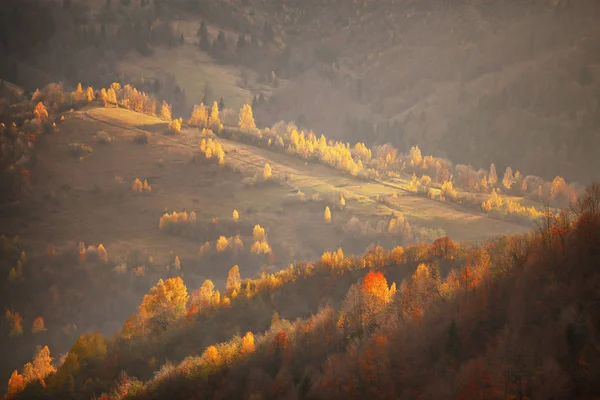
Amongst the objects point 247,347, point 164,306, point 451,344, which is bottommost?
point 164,306

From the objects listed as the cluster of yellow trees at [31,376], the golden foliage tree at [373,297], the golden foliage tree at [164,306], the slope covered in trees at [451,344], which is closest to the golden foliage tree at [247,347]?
the slope covered in trees at [451,344]

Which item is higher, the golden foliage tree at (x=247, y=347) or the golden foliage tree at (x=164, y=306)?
the golden foliage tree at (x=247, y=347)

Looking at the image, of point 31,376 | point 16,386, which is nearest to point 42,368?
point 31,376

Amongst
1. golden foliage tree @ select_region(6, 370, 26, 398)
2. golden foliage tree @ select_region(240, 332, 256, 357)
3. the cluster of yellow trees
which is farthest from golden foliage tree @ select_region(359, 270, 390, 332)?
golden foliage tree @ select_region(6, 370, 26, 398)

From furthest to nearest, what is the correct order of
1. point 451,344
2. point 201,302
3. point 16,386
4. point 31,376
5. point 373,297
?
point 201,302 → point 31,376 → point 16,386 → point 373,297 → point 451,344

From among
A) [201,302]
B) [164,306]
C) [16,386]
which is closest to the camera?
[16,386]

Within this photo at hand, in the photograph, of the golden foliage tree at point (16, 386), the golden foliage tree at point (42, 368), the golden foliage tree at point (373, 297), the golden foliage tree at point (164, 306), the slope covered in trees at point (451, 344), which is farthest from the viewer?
the golden foliage tree at point (164, 306)

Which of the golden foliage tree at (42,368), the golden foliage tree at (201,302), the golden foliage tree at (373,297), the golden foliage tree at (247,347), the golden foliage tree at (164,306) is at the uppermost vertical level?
the golden foliage tree at (373,297)

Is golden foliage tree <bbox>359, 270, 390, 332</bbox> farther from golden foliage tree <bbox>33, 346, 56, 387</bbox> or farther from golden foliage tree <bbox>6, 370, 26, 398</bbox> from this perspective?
golden foliage tree <bbox>6, 370, 26, 398</bbox>

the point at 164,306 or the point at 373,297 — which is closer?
the point at 373,297

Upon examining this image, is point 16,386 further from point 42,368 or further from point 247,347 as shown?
point 247,347

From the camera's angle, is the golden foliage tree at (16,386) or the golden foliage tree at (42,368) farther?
the golden foliage tree at (42,368)

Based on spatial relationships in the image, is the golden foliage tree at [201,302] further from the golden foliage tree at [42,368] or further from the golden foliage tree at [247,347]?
the golden foliage tree at [247,347]

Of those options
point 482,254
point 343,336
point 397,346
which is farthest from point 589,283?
point 482,254
